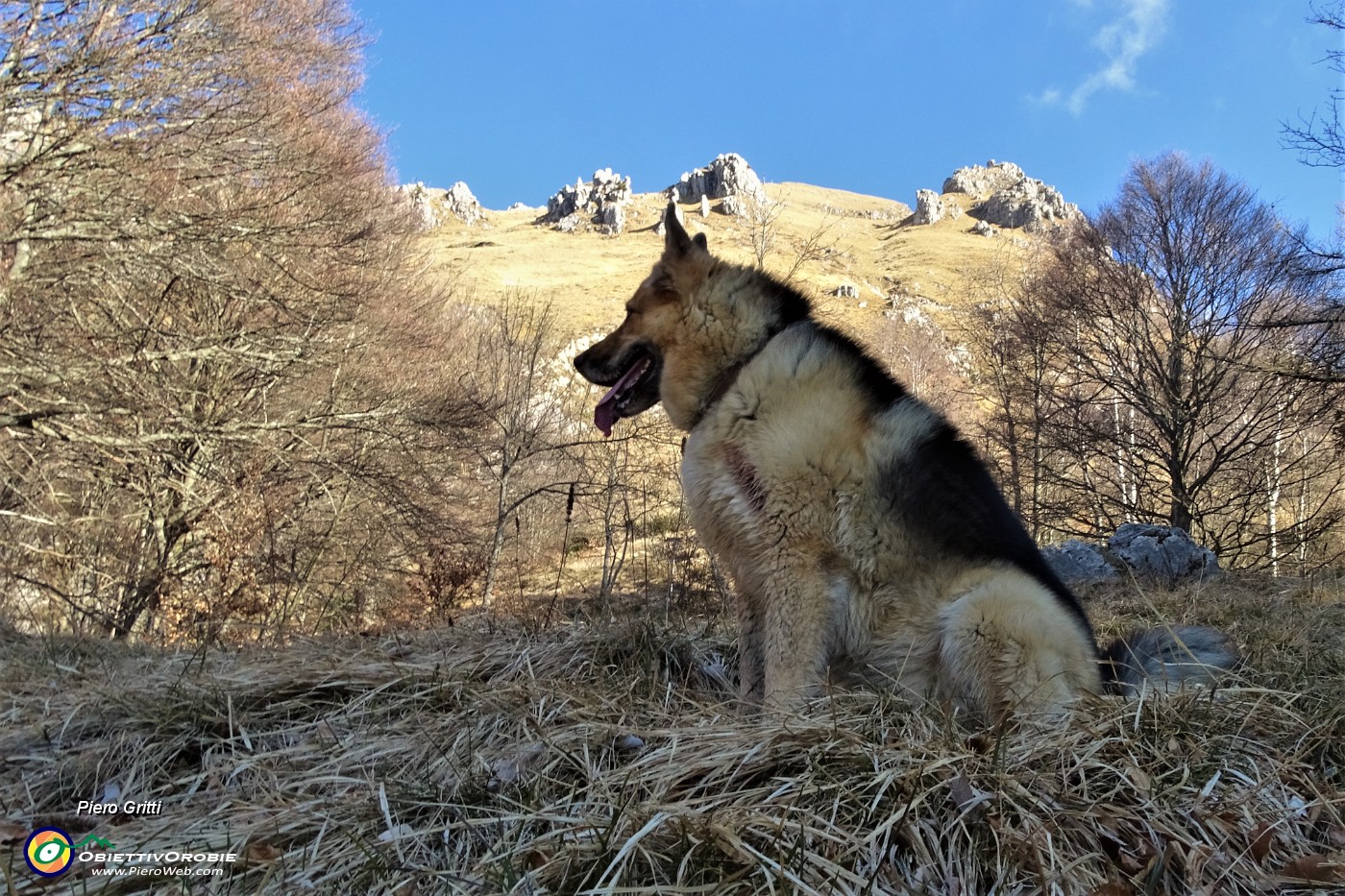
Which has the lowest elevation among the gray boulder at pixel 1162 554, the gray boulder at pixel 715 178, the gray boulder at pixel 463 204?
the gray boulder at pixel 1162 554

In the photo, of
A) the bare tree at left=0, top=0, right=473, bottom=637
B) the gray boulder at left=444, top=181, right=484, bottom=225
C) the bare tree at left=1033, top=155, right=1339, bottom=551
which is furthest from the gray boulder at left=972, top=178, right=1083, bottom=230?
the bare tree at left=0, top=0, right=473, bottom=637

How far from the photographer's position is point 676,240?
385cm

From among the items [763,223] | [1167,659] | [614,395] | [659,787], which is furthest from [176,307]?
[1167,659]

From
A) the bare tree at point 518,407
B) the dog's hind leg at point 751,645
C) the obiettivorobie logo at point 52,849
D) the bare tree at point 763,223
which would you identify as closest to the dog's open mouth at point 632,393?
the dog's hind leg at point 751,645

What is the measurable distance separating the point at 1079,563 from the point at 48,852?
1310cm

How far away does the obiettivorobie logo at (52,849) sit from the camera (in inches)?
77.7

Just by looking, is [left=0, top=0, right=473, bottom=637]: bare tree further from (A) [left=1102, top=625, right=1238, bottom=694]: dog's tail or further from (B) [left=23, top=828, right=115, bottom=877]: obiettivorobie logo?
(A) [left=1102, top=625, right=1238, bottom=694]: dog's tail

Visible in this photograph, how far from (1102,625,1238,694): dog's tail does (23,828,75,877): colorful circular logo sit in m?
3.56

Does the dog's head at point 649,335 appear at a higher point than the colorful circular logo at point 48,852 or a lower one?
higher

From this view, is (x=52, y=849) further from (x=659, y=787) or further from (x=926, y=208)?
(x=926, y=208)

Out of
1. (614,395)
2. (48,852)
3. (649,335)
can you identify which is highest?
(649,335)

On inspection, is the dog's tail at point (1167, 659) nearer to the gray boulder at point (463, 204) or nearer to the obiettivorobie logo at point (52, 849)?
the obiettivorobie logo at point (52, 849)

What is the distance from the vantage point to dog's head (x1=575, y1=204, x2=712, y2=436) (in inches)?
150

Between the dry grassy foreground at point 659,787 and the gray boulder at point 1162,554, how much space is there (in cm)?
877
